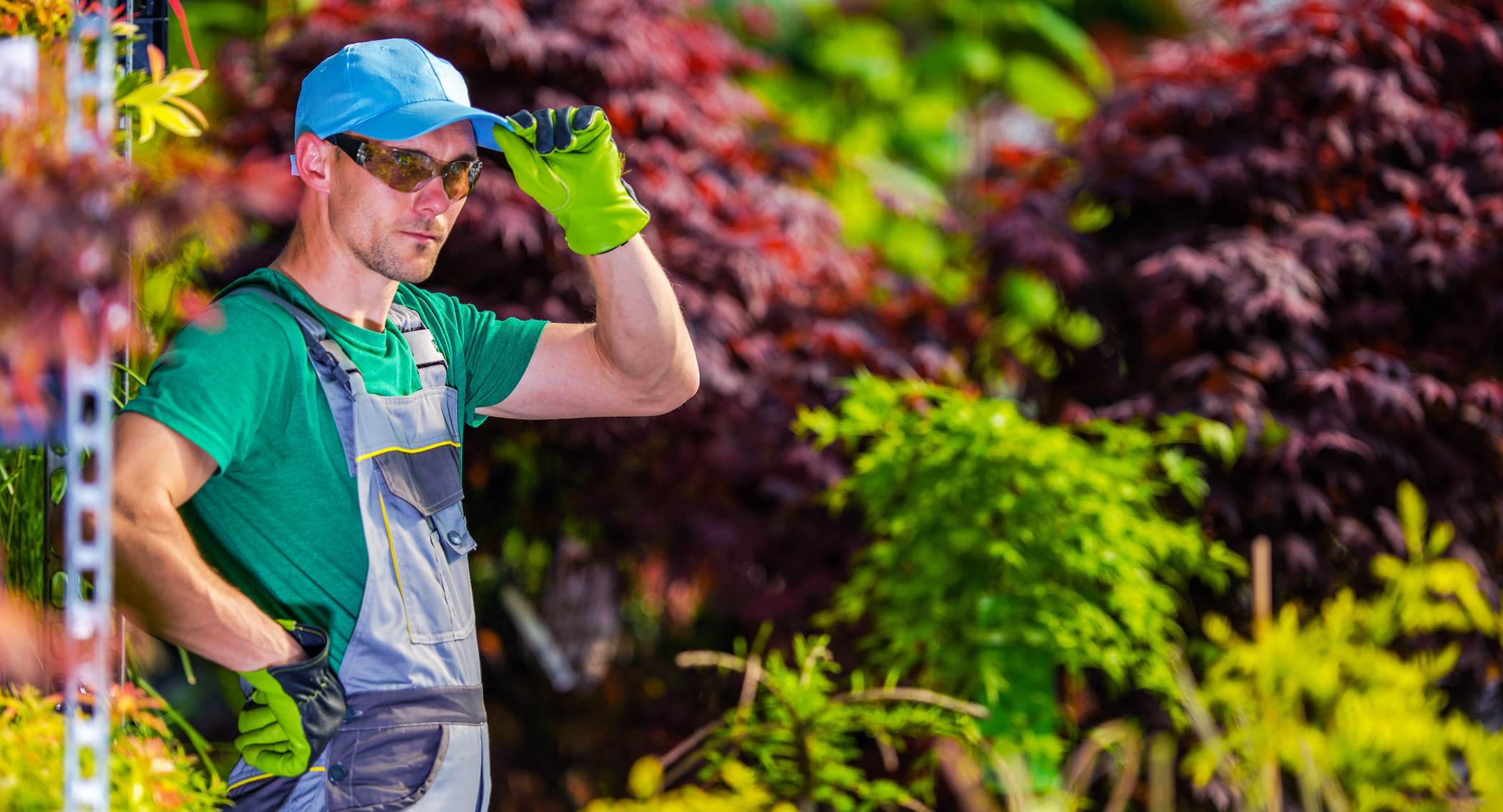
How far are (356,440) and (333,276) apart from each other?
0.24 m

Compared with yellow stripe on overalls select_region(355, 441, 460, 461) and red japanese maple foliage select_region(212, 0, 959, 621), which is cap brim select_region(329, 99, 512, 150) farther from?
red japanese maple foliage select_region(212, 0, 959, 621)

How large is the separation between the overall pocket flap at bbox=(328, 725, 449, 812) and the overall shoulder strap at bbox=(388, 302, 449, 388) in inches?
18.1

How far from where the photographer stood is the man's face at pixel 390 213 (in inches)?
58.2

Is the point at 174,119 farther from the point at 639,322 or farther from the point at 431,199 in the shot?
the point at 639,322

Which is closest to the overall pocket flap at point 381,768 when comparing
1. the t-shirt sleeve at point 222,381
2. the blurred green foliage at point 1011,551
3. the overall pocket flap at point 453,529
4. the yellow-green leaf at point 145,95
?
the overall pocket flap at point 453,529

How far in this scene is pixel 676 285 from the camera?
3.28m

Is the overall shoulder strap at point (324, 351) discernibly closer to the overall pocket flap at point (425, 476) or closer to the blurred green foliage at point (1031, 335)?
the overall pocket flap at point (425, 476)

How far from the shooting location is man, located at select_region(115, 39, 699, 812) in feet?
4.26

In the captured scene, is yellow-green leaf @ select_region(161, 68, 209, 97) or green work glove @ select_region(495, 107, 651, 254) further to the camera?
green work glove @ select_region(495, 107, 651, 254)

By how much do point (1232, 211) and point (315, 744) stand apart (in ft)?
10.8

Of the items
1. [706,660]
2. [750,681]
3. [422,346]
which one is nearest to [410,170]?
[422,346]

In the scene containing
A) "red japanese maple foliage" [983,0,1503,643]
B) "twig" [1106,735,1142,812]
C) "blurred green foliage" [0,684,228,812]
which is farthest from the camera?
"red japanese maple foliage" [983,0,1503,643]

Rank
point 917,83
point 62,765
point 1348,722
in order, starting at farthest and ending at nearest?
point 917,83
point 1348,722
point 62,765

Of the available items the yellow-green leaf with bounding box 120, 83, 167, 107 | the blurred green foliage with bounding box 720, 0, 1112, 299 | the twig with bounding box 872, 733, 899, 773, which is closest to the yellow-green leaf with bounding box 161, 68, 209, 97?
the yellow-green leaf with bounding box 120, 83, 167, 107
